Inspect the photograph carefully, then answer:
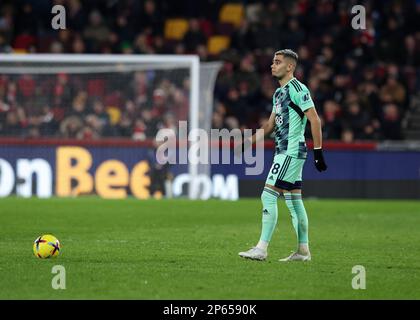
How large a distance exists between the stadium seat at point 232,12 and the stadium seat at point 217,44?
3.59 ft

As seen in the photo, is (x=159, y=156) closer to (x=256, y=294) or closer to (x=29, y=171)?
(x=29, y=171)

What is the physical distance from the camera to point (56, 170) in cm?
2223

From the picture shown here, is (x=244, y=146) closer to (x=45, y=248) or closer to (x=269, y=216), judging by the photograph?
(x=269, y=216)

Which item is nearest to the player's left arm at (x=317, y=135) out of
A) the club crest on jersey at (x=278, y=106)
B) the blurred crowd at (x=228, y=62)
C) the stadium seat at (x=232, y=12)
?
the club crest on jersey at (x=278, y=106)

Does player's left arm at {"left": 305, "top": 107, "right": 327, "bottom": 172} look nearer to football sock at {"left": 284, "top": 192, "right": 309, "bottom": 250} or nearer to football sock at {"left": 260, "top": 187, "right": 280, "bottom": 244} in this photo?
football sock at {"left": 284, "top": 192, "right": 309, "bottom": 250}

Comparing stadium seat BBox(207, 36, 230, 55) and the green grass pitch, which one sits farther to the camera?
stadium seat BBox(207, 36, 230, 55)

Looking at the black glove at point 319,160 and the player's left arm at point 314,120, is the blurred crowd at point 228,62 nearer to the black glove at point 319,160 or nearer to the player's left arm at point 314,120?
the player's left arm at point 314,120

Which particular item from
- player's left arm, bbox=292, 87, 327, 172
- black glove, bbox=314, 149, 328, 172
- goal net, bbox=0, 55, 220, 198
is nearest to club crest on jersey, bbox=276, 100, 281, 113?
player's left arm, bbox=292, 87, 327, 172

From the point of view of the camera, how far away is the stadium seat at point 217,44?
27306mm

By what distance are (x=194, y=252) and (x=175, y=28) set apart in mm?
17524

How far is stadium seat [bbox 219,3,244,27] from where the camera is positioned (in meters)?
28.5

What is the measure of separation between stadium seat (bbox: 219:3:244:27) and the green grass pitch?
10225 millimetres

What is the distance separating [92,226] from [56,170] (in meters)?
7.74
